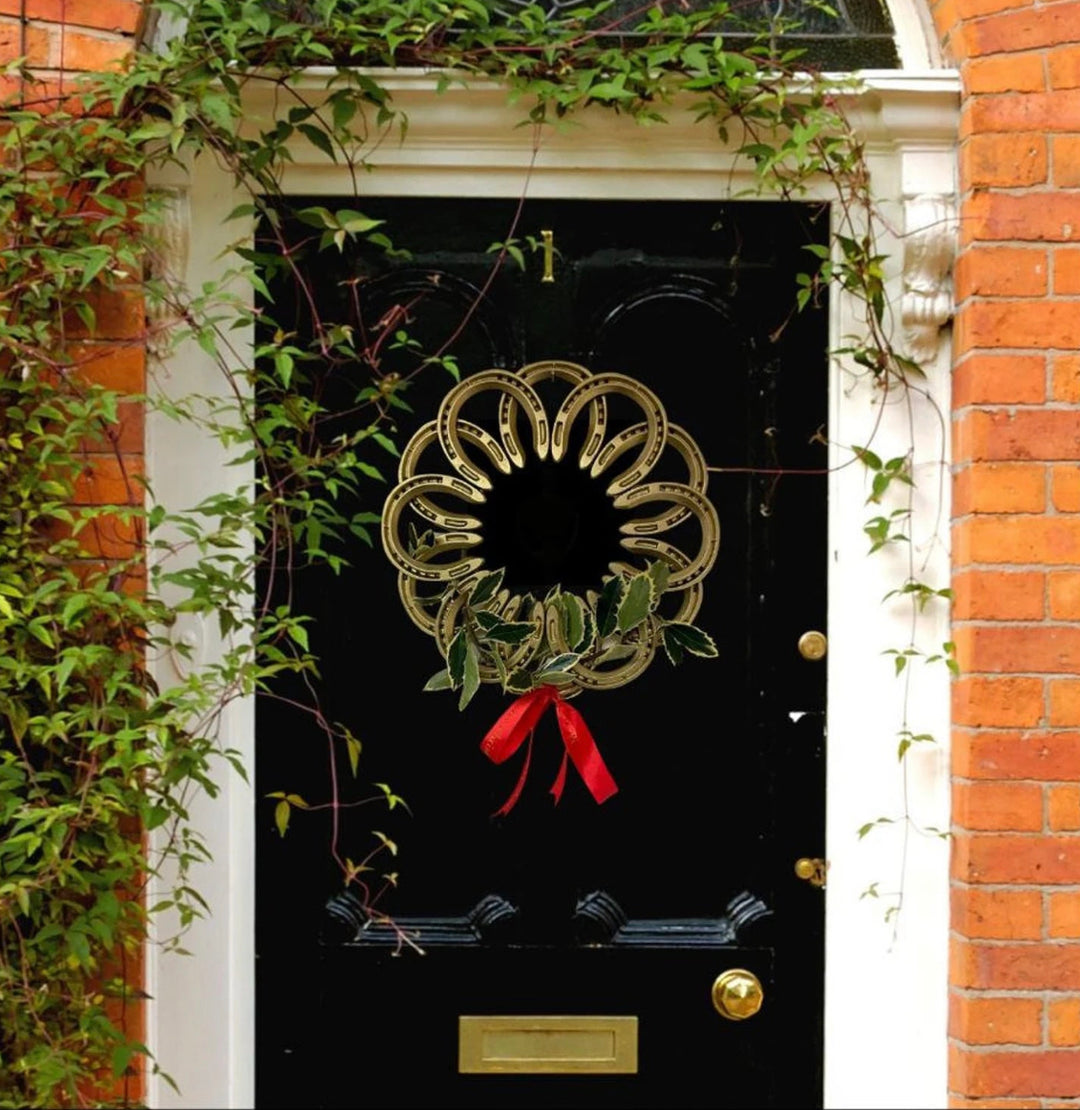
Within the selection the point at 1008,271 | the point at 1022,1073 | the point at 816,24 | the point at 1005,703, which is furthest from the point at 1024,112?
the point at 1022,1073

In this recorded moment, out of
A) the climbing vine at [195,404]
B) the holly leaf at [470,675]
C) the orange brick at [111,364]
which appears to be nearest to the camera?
the climbing vine at [195,404]

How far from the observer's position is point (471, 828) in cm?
291

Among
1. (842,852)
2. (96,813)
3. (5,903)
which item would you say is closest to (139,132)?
(96,813)

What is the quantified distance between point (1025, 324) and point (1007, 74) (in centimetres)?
47

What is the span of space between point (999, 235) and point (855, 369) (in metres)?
0.38

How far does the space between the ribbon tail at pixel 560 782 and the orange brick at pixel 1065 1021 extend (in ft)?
3.31

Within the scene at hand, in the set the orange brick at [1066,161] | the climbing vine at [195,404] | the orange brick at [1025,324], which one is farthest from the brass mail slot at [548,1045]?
the orange brick at [1066,161]

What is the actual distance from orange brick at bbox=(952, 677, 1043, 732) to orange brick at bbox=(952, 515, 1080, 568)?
0.05 m

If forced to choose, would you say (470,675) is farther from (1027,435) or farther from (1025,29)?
(1025,29)

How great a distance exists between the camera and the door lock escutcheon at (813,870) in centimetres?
288

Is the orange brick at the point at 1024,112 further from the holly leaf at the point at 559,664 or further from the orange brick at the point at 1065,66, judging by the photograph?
the holly leaf at the point at 559,664

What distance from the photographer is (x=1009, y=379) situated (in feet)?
8.75

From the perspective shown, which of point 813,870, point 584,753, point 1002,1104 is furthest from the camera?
point 813,870

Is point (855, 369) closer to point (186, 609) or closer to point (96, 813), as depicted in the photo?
point (186, 609)
